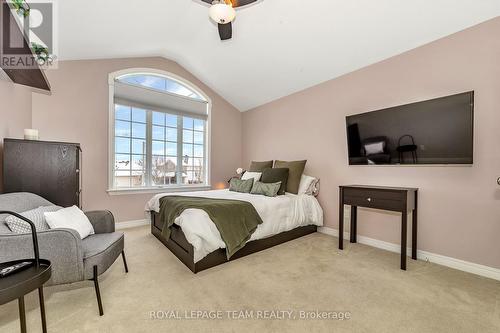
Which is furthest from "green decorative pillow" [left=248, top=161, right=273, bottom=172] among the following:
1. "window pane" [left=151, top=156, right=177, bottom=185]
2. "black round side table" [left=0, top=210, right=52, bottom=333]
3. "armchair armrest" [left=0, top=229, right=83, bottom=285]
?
"black round side table" [left=0, top=210, right=52, bottom=333]

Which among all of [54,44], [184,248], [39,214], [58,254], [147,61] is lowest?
[184,248]

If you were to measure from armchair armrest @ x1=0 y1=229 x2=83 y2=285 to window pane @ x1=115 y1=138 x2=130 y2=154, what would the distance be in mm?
2751

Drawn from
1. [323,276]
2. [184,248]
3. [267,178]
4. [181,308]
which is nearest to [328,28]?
A: [267,178]

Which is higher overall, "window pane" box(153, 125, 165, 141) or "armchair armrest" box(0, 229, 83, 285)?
"window pane" box(153, 125, 165, 141)

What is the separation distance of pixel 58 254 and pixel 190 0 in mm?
3008

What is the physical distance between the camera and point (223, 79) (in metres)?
4.45

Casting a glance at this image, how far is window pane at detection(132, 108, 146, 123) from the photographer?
406 cm

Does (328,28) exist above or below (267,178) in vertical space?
above

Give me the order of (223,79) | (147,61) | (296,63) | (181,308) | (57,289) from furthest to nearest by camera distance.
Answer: (223,79), (147,61), (296,63), (57,289), (181,308)

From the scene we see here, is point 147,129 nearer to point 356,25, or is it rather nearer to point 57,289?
point 57,289

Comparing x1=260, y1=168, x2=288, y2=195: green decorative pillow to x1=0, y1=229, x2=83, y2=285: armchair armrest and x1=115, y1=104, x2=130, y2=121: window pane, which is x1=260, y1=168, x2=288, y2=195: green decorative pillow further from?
x1=115, y1=104, x2=130, y2=121: window pane

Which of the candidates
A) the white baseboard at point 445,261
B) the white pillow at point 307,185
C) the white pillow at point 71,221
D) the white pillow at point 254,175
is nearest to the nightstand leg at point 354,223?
the white baseboard at point 445,261

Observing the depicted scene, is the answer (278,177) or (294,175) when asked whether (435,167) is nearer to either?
(294,175)

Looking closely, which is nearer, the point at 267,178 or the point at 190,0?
the point at 190,0
